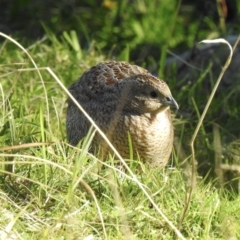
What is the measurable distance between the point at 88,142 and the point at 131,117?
1.23 metres

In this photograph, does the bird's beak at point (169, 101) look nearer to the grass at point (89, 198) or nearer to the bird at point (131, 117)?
the bird at point (131, 117)

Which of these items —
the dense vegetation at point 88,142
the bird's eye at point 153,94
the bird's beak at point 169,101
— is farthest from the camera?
the bird's eye at point 153,94

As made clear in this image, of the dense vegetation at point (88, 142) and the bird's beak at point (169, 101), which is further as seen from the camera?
the bird's beak at point (169, 101)

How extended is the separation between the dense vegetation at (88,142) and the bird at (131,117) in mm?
171

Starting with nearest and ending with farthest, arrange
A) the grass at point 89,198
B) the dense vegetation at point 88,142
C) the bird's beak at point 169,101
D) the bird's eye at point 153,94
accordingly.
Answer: the grass at point 89,198, the dense vegetation at point 88,142, the bird's beak at point 169,101, the bird's eye at point 153,94

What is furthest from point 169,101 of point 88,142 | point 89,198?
point 88,142

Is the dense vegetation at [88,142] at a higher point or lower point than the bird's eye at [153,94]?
lower

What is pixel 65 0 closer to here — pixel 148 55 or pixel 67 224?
pixel 148 55

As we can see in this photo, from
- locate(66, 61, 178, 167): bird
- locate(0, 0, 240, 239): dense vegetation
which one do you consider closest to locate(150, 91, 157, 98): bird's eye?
locate(66, 61, 178, 167): bird

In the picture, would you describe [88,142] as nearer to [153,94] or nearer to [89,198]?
[89,198]

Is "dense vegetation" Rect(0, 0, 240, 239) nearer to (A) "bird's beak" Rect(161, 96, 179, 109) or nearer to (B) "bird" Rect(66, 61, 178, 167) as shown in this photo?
(B) "bird" Rect(66, 61, 178, 167)

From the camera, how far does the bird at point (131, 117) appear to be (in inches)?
231

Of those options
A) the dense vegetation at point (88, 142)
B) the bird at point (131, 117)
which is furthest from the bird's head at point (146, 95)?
the dense vegetation at point (88, 142)

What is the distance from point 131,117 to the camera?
5969 mm
